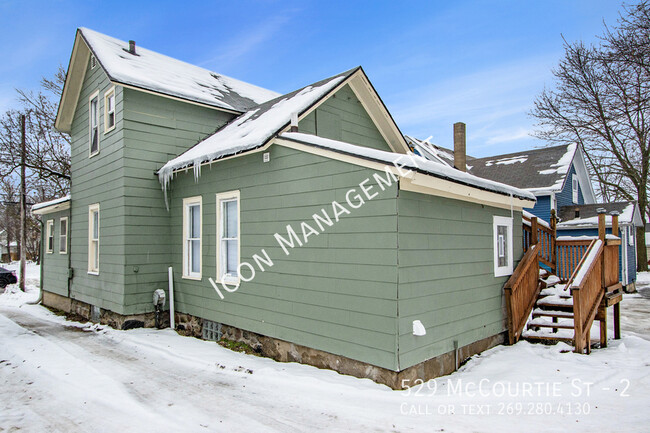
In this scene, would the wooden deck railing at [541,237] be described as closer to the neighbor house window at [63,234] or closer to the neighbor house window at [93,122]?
the neighbor house window at [93,122]

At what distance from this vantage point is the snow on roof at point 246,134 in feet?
20.6

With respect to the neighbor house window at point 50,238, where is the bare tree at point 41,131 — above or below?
above

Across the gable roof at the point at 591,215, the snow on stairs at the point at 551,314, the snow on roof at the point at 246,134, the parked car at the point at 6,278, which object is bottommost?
the parked car at the point at 6,278

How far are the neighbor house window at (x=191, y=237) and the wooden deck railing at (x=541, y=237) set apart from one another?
21.7ft

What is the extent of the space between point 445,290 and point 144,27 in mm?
18401

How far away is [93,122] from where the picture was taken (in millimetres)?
9961

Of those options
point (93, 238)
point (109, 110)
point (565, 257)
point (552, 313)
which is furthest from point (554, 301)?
point (93, 238)

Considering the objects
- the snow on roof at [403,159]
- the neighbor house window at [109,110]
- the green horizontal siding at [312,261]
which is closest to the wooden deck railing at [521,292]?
the snow on roof at [403,159]

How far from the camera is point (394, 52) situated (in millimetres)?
25094

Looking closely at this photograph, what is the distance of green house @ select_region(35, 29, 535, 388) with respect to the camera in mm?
4836

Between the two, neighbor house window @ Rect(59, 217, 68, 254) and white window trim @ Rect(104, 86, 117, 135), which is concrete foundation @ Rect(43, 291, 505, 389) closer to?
white window trim @ Rect(104, 86, 117, 135)

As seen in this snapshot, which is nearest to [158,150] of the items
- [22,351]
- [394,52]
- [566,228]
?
[22,351]

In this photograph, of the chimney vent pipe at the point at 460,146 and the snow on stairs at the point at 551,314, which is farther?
the chimney vent pipe at the point at 460,146

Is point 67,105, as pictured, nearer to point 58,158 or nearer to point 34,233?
point 58,158
